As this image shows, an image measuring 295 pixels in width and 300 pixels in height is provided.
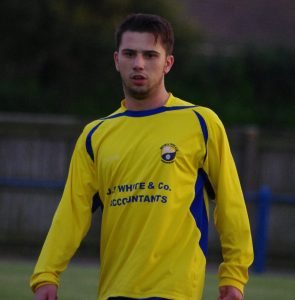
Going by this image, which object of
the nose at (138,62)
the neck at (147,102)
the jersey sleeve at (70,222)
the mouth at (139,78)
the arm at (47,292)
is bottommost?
the arm at (47,292)

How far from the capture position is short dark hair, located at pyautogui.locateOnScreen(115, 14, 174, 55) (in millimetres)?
4812

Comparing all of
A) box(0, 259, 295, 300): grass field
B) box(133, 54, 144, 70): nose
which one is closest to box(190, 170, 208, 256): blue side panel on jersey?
box(133, 54, 144, 70): nose

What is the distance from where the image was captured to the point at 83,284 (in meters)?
10.7

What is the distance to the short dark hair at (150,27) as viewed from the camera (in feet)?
15.8

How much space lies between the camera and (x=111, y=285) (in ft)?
15.6

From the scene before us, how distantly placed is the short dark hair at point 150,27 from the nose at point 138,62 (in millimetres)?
120

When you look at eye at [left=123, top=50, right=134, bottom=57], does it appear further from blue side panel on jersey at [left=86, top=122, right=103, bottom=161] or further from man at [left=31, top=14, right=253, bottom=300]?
blue side panel on jersey at [left=86, top=122, right=103, bottom=161]

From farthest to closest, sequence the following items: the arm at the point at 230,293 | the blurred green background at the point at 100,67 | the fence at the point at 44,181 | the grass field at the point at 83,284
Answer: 1. the blurred green background at the point at 100,67
2. the fence at the point at 44,181
3. the grass field at the point at 83,284
4. the arm at the point at 230,293

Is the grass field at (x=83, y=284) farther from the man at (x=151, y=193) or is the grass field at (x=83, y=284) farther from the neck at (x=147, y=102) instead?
the neck at (x=147, y=102)

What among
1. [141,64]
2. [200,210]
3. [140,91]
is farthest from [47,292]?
[141,64]

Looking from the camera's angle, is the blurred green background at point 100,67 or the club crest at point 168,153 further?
the blurred green background at point 100,67

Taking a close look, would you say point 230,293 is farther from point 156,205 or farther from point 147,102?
point 147,102

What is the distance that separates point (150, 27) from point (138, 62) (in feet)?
0.58

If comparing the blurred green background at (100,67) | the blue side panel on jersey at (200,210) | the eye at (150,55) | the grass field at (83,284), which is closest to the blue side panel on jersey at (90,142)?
the eye at (150,55)
